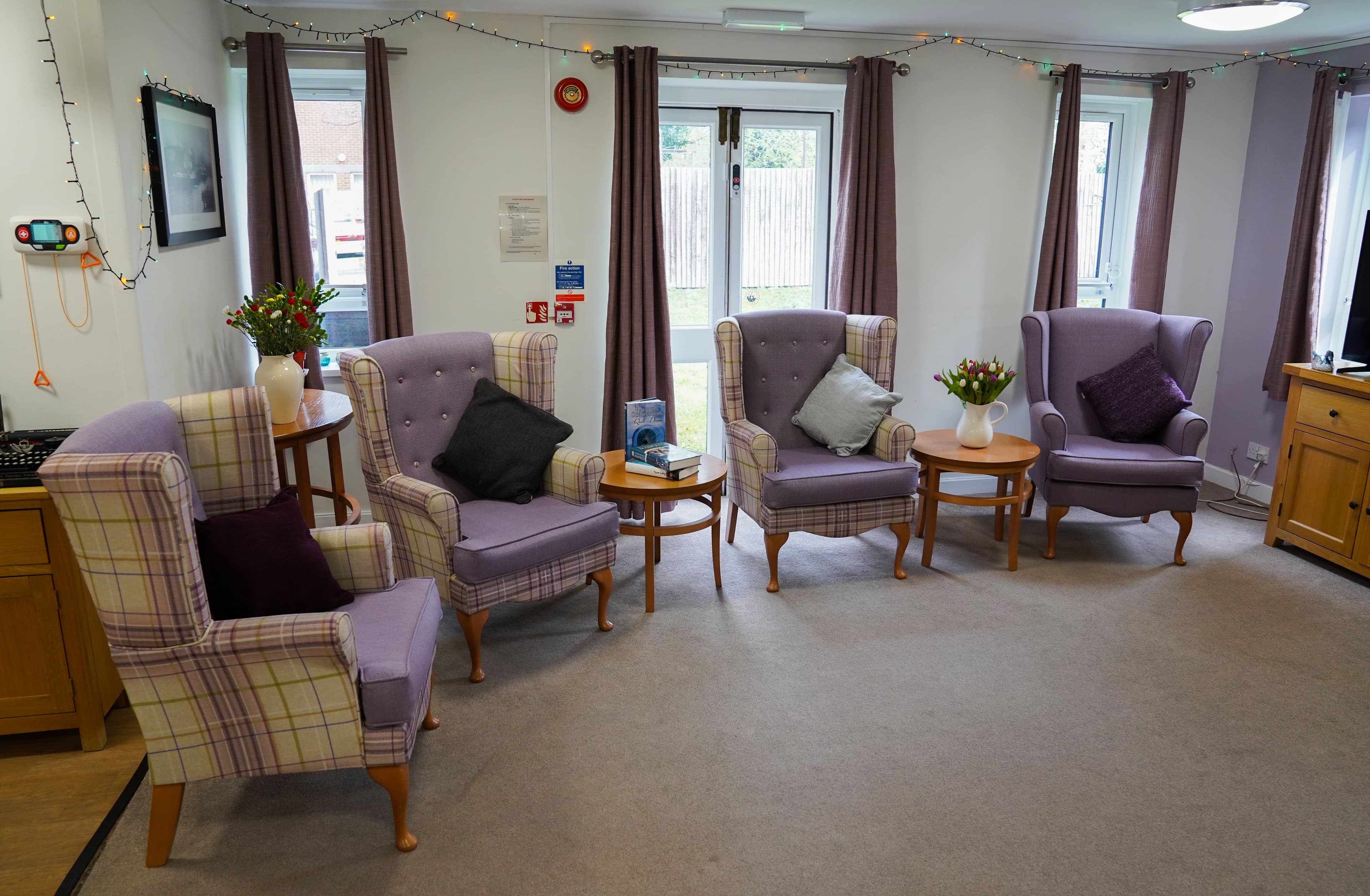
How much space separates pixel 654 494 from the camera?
348 centimetres

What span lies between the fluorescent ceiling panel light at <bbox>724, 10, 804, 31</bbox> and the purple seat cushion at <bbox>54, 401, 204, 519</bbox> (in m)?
2.86

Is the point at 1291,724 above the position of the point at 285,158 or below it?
below

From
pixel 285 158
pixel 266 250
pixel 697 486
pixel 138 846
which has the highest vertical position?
pixel 285 158

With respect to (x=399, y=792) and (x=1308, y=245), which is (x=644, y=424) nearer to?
(x=399, y=792)

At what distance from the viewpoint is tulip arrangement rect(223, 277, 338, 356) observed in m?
3.35

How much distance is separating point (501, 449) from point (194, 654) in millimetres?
1485

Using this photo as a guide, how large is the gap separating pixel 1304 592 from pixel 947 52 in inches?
116

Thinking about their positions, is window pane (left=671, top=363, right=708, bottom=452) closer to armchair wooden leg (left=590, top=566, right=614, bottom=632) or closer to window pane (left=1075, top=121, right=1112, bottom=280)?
armchair wooden leg (left=590, top=566, right=614, bottom=632)

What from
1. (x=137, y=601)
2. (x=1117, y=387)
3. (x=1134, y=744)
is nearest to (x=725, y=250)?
(x=1117, y=387)

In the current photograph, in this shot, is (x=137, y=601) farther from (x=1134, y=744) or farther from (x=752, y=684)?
(x=1134, y=744)

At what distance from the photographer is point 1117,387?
174 inches

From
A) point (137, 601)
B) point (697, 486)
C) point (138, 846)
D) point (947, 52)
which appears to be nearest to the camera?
point (137, 601)

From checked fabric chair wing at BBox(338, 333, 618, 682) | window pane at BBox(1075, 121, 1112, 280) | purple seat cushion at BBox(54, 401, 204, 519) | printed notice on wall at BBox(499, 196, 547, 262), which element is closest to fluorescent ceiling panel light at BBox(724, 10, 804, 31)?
printed notice on wall at BBox(499, 196, 547, 262)

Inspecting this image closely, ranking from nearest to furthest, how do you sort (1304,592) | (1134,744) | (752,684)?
(1134,744), (752,684), (1304,592)
